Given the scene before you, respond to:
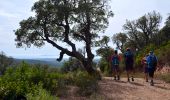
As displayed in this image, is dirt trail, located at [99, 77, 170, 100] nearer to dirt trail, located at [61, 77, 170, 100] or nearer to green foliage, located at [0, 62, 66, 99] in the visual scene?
dirt trail, located at [61, 77, 170, 100]

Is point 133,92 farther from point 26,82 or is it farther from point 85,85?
point 26,82

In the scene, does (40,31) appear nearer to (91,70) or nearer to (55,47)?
(55,47)

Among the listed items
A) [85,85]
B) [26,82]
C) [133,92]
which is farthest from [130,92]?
[26,82]

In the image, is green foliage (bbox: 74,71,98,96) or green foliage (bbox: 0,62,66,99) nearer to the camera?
green foliage (bbox: 0,62,66,99)

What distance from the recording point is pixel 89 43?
26.2m

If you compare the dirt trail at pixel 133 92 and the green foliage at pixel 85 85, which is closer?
the green foliage at pixel 85 85

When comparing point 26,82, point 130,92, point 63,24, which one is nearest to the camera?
point 26,82

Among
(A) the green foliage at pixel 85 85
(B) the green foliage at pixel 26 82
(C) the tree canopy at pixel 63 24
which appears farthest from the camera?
(C) the tree canopy at pixel 63 24

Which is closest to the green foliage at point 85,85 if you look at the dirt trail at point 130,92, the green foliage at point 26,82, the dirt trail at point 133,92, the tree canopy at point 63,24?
the dirt trail at point 130,92

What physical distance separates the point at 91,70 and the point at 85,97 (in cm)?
882

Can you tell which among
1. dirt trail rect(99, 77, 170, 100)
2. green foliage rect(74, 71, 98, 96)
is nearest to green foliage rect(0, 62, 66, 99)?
green foliage rect(74, 71, 98, 96)

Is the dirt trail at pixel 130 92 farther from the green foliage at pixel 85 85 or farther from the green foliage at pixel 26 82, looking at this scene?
the green foliage at pixel 26 82

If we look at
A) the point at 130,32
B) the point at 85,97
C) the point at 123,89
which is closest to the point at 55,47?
the point at 123,89

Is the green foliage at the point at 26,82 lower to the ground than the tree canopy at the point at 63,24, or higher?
lower
